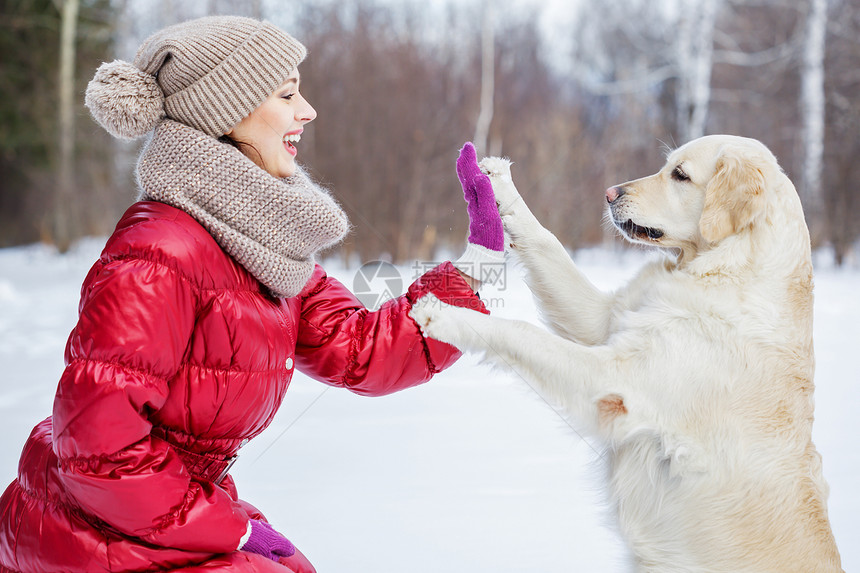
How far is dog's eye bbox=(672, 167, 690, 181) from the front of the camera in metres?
2.11

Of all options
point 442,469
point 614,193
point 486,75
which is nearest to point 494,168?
point 614,193

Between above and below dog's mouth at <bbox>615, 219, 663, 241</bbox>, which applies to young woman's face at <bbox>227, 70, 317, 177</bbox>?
above

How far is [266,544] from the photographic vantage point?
5.37 feet

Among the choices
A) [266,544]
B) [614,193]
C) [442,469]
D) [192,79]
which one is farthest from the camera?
[442,469]

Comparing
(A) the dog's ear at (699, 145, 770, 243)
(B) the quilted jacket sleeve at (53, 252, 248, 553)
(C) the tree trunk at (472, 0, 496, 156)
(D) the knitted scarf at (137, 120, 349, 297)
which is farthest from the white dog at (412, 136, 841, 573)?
(C) the tree trunk at (472, 0, 496, 156)

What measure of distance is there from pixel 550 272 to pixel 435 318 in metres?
0.48

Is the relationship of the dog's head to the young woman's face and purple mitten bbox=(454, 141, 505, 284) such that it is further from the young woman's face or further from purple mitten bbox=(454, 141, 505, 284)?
the young woman's face

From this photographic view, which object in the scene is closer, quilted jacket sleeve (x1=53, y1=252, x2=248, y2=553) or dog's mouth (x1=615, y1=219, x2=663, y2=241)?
quilted jacket sleeve (x1=53, y1=252, x2=248, y2=553)

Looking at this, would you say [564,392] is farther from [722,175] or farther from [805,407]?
[722,175]

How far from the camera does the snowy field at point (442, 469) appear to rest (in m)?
2.42

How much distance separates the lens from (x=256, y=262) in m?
1.54

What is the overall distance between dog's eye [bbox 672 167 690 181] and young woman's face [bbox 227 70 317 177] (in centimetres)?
114

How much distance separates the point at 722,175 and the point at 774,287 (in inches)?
13.4

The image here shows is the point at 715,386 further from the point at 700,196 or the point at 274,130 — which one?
the point at 274,130
